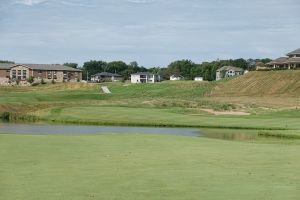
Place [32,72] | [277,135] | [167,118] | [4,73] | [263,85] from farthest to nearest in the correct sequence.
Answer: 1. [32,72]
2. [4,73]
3. [263,85]
4. [167,118]
5. [277,135]

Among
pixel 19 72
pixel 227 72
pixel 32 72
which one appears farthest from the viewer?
pixel 227 72

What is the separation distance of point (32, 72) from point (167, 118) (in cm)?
13070

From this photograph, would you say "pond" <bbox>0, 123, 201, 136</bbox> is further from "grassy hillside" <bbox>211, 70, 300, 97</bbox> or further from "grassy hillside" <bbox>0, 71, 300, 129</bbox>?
"grassy hillside" <bbox>211, 70, 300, 97</bbox>

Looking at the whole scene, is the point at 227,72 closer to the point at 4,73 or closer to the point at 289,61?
the point at 289,61

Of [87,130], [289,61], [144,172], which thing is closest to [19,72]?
[289,61]

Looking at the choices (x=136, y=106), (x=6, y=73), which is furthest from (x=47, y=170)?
(x=6, y=73)

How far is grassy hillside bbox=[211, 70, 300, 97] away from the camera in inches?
4359

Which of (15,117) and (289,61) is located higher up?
(289,61)

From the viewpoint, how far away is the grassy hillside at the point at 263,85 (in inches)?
4359

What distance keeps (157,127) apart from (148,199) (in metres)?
42.2

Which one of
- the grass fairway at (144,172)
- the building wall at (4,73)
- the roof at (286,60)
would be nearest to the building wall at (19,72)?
the building wall at (4,73)

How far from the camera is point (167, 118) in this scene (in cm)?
6406

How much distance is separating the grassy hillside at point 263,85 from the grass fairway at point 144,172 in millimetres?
84468

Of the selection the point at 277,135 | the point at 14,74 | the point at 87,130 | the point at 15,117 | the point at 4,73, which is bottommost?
the point at 15,117
